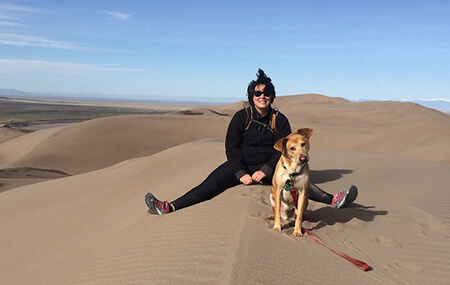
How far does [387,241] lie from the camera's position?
369 cm

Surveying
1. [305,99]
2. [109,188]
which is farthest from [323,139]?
[305,99]

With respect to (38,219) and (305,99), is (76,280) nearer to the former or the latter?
(38,219)

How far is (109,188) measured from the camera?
7801 mm

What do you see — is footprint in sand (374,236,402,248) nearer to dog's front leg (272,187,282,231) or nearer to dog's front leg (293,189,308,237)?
dog's front leg (293,189,308,237)

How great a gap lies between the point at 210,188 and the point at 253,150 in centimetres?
73

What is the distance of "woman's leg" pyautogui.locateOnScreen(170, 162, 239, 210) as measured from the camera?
4.70 metres

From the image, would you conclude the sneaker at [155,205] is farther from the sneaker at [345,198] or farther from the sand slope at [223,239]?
the sneaker at [345,198]

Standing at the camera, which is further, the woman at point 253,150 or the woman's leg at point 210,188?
the woman's leg at point 210,188

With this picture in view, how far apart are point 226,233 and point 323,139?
13.6 meters

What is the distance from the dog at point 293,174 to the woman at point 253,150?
97 centimetres

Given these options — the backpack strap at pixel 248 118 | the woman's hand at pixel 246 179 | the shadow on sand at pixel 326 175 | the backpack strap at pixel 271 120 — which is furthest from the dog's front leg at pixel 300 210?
the shadow on sand at pixel 326 175

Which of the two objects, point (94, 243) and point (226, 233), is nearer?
point (226, 233)

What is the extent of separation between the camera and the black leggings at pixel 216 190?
14.8ft

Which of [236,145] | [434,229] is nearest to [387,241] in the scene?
[434,229]
